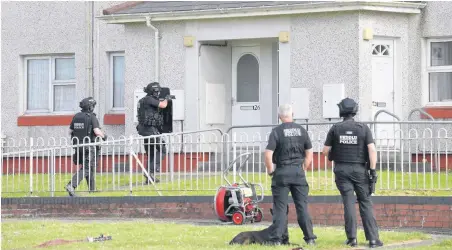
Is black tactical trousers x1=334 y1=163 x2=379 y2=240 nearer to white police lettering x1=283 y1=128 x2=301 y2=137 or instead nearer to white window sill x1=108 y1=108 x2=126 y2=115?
white police lettering x1=283 y1=128 x2=301 y2=137

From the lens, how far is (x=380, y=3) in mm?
22094

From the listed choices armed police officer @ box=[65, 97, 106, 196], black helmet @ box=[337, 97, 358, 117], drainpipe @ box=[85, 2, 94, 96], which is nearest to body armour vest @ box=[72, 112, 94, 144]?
armed police officer @ box=[65, 97, 106, 196]

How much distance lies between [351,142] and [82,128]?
7.27 metres

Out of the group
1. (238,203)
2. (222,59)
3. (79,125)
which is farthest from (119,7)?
(238,203)

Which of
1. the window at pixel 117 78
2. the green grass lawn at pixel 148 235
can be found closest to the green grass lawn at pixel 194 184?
the green grass lawn at pixel 148 235

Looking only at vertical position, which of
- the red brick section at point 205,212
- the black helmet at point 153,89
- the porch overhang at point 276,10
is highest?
the porch overhang at point 276,10

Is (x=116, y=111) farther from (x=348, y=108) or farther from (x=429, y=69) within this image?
(x=348, y=108)

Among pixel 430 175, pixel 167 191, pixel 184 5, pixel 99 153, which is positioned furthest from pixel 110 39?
pixel 430 175

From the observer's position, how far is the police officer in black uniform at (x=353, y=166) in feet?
46.8

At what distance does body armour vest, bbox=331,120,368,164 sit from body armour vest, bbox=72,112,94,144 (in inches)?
274

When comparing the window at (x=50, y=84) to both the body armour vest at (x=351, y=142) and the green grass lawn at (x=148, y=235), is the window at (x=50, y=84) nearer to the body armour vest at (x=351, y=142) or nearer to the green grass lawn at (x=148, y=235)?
the green grass lawn at (x=148, y=235)

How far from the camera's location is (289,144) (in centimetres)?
1433

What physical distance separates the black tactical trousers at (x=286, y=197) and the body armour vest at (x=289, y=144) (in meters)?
0.09

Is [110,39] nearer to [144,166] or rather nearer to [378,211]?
[144,166]
